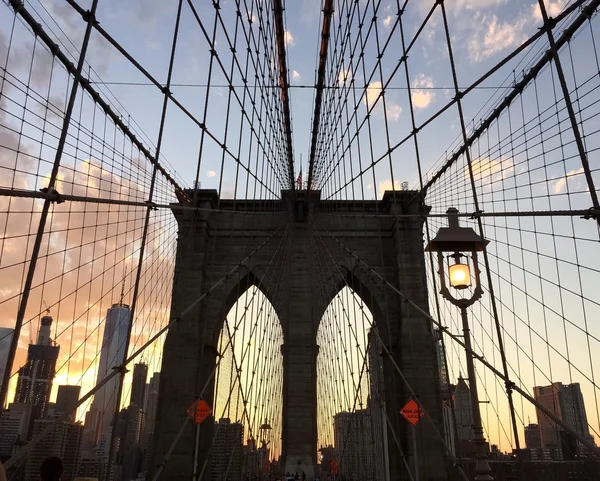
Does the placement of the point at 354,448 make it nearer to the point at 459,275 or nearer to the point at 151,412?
the point at 151,412

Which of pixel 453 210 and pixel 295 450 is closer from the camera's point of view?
pixel 453 210

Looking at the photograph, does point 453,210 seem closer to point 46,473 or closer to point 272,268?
point 46,473

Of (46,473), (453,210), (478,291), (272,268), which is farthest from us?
(272,268)

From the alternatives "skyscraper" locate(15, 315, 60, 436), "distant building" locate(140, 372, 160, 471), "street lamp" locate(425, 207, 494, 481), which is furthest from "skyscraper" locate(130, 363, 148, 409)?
"street lamp" locate(425, 207, 494, 481)

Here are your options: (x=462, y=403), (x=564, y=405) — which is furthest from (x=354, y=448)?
(x=564, y=405)

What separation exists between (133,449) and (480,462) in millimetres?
27456

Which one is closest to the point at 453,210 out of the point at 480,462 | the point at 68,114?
the point at 480,462

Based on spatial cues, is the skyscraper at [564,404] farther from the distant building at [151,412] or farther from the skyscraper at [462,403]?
the distant building at [151,412]

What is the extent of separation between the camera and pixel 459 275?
4316mm

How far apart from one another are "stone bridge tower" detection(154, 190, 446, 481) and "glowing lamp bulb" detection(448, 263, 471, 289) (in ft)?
39.8

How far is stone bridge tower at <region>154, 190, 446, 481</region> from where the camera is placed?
686 inches

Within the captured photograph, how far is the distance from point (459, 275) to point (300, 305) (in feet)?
51.3

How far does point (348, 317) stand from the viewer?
1853 centimetres

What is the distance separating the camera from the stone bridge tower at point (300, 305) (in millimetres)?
17422
